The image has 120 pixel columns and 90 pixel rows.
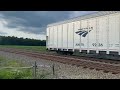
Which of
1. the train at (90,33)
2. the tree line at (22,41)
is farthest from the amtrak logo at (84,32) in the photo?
the tree line at (22,41)

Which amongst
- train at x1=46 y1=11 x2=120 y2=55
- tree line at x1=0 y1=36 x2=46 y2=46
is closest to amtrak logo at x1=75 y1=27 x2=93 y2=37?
train at x1=46 y1=11 x2=120 y2=55

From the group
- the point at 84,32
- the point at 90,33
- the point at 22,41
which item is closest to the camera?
the point at 90,33

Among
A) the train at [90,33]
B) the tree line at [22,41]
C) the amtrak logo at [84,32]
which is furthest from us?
the tree line at [22,41]

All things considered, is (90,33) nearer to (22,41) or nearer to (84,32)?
(84,32)

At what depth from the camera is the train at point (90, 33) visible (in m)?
19.2

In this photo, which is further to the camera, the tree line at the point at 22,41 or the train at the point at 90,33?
the tree line at the point at 22,41

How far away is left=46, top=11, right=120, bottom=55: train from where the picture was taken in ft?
63.0

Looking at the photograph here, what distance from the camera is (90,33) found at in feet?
73.6

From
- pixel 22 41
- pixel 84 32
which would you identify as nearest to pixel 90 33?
pixel 84 32

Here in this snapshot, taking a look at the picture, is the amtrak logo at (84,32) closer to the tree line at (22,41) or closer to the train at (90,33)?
the train at (90,33)

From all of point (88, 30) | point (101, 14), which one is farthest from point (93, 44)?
point (101, 14)
